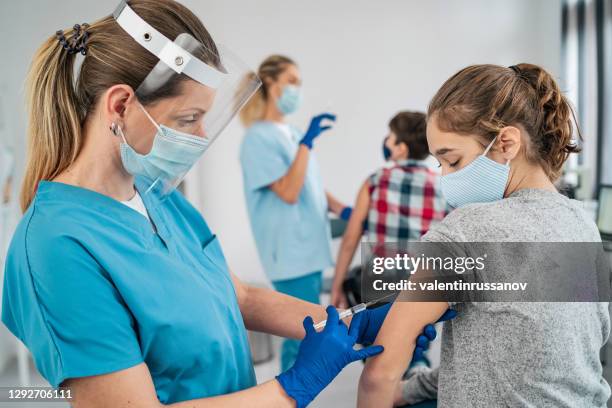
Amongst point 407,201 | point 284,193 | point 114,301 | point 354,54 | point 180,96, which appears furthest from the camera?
point 354,54

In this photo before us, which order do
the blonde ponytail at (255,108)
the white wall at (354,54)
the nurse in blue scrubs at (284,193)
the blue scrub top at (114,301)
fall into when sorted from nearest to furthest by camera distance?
the blue scrub top at (114,301) → the nurse in blue scrubs at (284,193) → the blonde ponytail at (255,108) → the white wall at (354,54)

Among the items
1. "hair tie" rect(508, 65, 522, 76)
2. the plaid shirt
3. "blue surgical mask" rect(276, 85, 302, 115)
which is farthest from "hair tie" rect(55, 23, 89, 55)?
"blue surgical mask" rect(276, 85, 302, 115)

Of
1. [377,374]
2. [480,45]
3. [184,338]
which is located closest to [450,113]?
[377,374]

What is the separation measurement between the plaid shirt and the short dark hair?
0.04 m

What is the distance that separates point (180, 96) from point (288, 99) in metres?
1.62

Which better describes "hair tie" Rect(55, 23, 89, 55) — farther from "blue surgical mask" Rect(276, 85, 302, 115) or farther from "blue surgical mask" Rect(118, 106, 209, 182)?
"blue surgical mask" Rect(276, 85, 302, 115)

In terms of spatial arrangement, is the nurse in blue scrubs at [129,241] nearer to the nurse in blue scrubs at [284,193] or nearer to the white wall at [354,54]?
the nurse in blue scrubs at [284,193]

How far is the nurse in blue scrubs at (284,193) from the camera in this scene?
236 cm

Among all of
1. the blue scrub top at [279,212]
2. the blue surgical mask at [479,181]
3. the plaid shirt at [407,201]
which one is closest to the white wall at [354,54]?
the blue scrub top at [279,212]

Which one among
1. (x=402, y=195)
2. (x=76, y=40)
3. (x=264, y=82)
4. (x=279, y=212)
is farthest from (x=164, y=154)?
(x=264, y=82)

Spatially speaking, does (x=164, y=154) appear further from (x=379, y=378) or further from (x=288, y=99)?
(x=288, y=99)

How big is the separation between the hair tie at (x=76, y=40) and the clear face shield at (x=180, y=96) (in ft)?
0.19

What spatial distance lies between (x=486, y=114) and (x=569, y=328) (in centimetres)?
37

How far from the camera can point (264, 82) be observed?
8.18 ft
